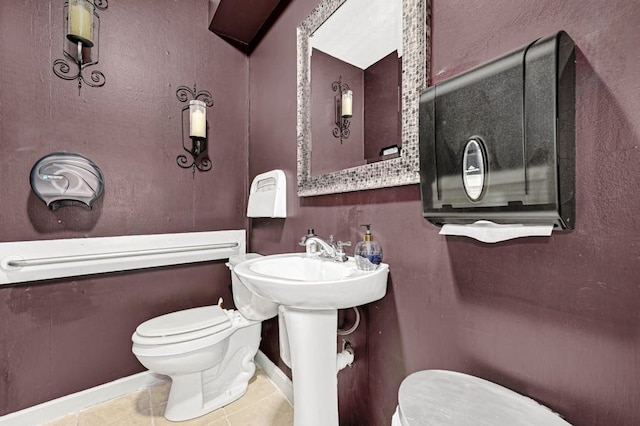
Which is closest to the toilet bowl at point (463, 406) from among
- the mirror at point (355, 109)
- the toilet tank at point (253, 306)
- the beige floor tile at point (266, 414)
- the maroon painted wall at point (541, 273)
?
the maroon painted wall at point (541, 273)

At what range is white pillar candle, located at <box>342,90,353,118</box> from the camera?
3.72ft

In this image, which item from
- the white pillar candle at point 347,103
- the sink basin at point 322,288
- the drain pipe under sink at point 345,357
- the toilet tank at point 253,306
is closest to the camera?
the sink basin at point 322,288

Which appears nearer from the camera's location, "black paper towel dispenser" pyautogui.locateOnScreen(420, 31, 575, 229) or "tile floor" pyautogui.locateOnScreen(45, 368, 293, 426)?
"black paper towel dispenser" pyautogui.locateOnScreen(420, 31, 575, 229)

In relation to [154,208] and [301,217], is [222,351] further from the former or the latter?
[154,208]

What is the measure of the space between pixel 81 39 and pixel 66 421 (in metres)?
1.86

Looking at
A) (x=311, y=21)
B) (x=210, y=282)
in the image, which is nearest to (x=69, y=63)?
(x=311, y=21)

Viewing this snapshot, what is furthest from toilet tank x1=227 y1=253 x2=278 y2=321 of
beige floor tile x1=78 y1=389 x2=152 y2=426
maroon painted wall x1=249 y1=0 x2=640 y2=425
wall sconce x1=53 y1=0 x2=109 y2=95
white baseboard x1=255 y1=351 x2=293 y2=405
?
wall sconce x1=53 y1=0 x2=109 y2=95

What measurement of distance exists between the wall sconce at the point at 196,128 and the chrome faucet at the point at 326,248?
104cm

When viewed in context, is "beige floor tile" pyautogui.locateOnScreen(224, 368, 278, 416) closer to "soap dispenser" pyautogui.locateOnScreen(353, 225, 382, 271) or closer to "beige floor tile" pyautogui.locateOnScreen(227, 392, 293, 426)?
"beige floor tile" pyautogui.locateOnScreen(227, 392, 293, 426)

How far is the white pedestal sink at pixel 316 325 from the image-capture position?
757 mm

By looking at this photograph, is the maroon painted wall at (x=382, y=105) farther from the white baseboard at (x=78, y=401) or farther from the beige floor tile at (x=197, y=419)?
the white baseboard at (x=78, y=401)

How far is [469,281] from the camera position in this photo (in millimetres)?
713

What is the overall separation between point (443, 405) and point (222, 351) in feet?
3.62

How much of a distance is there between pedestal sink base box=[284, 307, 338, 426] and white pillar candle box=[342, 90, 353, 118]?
82 cm
